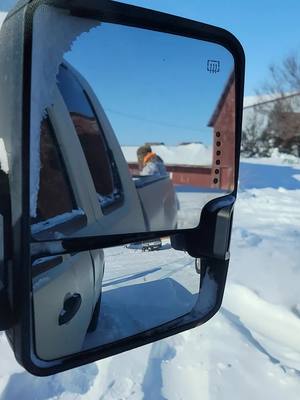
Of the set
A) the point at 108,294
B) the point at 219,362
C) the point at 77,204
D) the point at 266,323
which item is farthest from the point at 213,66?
the point at 266,323

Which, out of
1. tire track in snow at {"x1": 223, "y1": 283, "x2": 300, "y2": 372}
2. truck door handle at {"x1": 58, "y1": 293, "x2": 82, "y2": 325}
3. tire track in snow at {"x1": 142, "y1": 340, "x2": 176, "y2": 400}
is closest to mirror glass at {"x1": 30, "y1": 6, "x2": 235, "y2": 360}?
truck door handle at {"x1": 58, "y1": 293, "x2": 82, "y2": 325}

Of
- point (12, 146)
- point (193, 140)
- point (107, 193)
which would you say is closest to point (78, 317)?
point (107, 193)

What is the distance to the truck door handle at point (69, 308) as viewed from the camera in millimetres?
921

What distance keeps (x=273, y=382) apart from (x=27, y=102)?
2355 millimetres

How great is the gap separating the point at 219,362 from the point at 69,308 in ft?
6.66

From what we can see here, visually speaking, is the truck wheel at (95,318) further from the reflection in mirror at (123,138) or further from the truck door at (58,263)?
the reflection in mirror at (123,138)

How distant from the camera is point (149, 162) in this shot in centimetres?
101

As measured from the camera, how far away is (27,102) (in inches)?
29.9

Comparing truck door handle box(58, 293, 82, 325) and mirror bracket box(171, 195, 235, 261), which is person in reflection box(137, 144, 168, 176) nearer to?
mirror bracket box(171, 195, 235, 261)

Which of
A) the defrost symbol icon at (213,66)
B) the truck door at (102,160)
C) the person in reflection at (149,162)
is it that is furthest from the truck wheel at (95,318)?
the defrost symbol icon at (213,66)

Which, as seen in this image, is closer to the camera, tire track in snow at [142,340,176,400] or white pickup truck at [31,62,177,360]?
white pickup truck at [31,62,177,360]

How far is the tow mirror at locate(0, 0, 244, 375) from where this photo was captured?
79 cm

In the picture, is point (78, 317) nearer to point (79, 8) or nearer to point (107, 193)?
point (107, 193)

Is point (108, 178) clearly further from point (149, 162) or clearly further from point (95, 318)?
point (95, 318)
